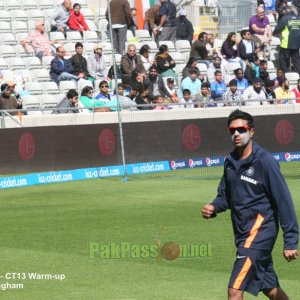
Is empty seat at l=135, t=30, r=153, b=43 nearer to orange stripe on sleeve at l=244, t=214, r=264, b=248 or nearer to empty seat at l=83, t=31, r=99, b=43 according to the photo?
empty seat at l=83, t=31, r=99, b=43

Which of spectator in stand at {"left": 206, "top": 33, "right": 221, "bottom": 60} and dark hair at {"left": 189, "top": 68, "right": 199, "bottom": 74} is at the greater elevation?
spectator in stand at {"left": 206, "top": 33, "right": 221, "bottom": 60}

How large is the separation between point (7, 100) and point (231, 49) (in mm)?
7560

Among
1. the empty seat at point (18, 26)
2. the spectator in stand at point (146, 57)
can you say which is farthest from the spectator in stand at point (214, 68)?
the empty seat at point (18, 26)

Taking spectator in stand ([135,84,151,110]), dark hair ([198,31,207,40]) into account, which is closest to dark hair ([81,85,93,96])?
spectator in stand ([135,84,151,110])

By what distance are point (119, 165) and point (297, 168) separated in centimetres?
429

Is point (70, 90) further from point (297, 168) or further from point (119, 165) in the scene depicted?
point (297, 168)

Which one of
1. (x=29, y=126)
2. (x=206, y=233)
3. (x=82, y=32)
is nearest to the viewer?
(x=206, y=233)

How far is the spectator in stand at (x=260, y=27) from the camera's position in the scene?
104 feet

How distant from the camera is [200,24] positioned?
31.1 metres

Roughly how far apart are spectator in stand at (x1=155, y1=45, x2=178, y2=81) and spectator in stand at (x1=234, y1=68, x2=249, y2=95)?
5.53ft

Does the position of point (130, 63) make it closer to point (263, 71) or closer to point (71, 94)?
point (71, 94)

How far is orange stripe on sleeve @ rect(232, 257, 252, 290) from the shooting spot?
29.5 ft

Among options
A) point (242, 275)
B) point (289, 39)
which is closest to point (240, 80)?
point (289, 39)

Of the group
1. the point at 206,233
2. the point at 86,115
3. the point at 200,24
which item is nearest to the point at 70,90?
the point at 86,115
